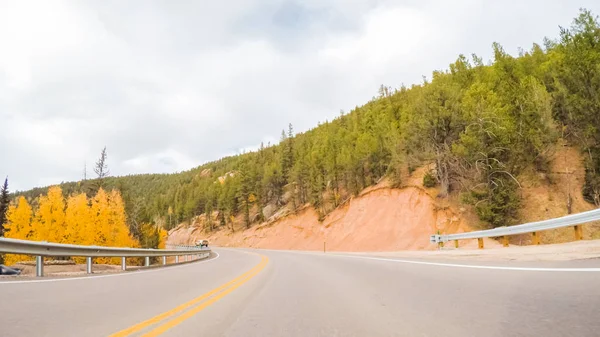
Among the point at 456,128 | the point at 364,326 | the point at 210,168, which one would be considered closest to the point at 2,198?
the point at 456,128

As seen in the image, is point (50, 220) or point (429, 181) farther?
point (50, 220)

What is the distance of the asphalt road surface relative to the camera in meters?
4.00

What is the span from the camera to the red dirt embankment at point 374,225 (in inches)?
1508

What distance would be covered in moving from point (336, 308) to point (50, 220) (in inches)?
2291

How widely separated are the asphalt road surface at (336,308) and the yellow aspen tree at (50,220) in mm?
51607

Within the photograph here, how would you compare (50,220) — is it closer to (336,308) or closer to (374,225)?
(374,225)

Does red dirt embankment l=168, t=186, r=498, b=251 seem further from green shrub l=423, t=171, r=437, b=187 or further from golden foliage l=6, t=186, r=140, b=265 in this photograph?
golden foliage l=6, t=186, r=140, b=265

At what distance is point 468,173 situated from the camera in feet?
123

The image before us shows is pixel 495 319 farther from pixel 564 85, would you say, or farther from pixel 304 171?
pixel 304 171

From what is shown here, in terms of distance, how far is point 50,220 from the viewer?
5222 centimetres

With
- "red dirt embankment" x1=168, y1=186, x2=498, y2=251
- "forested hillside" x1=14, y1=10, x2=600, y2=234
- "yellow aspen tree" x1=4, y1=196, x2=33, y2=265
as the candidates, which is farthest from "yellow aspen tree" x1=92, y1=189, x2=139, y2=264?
"forested hillside" x1=14, y1=10, x2=600, y2=234

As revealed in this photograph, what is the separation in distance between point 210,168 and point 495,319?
198646 millimetres

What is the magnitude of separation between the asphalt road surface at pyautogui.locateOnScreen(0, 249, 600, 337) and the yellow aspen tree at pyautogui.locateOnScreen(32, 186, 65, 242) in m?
51.6

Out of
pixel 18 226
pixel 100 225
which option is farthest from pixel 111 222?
pixel 18 226
